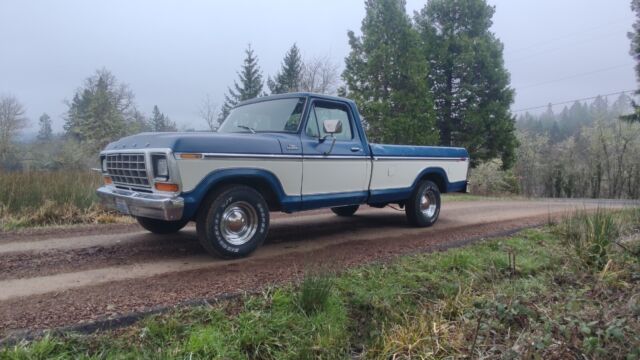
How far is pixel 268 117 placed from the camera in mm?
5676

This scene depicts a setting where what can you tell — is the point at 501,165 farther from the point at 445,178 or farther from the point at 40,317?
the point at 40,317

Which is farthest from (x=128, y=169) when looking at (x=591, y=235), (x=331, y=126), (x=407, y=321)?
(x=591, y=235)

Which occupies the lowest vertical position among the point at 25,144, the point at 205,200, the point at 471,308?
the point at 471,308

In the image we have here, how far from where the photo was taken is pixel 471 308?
3734 millimetres

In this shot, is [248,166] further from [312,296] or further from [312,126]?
[312,296]

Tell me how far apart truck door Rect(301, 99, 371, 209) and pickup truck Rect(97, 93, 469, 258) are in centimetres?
1

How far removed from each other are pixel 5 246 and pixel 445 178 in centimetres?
676

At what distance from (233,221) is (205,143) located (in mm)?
948

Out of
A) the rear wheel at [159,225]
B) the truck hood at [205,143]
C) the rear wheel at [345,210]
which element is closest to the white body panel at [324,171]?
the truck hood at [205,143]

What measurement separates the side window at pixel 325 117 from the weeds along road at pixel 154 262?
154 centimetres

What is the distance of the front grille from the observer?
449 centimetres

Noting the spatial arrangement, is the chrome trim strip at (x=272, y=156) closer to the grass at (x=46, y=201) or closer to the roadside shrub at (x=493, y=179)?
the grass at (x=46, y=201)

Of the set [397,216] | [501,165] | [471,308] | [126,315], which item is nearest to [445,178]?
[397,216]

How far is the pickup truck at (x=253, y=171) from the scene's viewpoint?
4.30 meters
